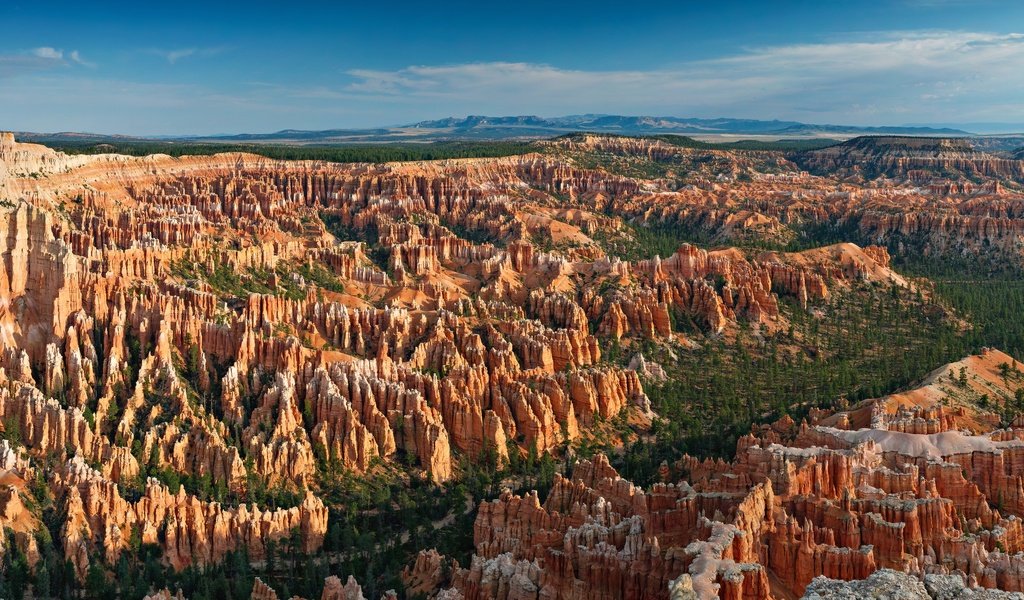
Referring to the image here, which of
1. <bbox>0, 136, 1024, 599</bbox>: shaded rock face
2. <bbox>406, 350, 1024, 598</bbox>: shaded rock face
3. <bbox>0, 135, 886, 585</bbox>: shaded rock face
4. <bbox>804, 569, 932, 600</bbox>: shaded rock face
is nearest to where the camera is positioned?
<bbox>804, 569, 932, 600</bbox>: shaded rock face

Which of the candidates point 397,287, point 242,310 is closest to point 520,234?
point 397,287

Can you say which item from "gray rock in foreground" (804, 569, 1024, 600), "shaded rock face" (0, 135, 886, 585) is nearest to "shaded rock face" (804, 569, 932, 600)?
"gray rock in foreground" (804, 569, 1024, 600)

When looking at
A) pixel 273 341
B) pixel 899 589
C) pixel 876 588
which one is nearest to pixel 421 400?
pixel 273 341

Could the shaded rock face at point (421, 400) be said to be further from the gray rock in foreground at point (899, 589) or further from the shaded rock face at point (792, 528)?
the gray rock in foreground at point (899, 589)

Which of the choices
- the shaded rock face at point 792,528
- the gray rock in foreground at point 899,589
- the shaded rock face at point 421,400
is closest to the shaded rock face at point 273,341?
the shaded rock face at point 421,400

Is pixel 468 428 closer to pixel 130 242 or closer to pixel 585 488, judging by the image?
pixel 585 488

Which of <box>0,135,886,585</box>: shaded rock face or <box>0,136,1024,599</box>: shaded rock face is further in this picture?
<box>0,135,886,585</box>: shaded rock face

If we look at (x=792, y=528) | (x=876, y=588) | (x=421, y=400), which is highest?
(x=876, y=588)

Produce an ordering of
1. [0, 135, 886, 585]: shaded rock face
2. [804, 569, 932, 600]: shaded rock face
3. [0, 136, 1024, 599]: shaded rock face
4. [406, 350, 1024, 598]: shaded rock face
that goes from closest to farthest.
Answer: [804, 569, 932, 600]: shaded rock face → [406, 350, 1024, 598]: shaded rock face → [0, 136, 1024, 599]: shaded rock face → [0, 135, 886, 585]: shaded rock face

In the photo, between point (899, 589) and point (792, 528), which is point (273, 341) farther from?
point (899, 589)

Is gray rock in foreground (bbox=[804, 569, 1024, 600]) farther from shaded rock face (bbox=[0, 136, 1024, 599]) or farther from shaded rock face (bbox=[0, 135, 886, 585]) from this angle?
shaded rock face (bbox=[0, 135, 886, 585])

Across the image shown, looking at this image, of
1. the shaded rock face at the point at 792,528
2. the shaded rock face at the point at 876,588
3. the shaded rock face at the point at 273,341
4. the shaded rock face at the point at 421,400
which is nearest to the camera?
the shaded rock face at the point at 876,588
